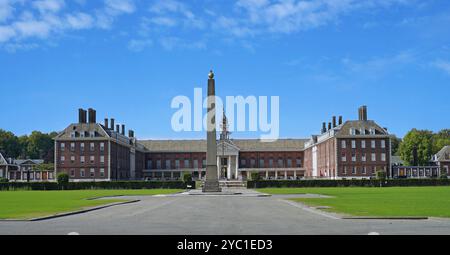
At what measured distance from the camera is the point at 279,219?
21.7m

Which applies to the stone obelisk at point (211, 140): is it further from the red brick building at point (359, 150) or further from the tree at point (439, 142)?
the tree at point (439, 142)

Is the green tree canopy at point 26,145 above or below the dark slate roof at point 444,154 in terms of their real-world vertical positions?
above

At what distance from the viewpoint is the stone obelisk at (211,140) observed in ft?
178

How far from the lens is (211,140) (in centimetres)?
5547

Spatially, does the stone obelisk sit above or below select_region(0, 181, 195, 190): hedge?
above

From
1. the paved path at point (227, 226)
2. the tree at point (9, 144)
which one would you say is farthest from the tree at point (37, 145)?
the paved path at point (227, 226)

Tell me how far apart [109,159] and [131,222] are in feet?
270

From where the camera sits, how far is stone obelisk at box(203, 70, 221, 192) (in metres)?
54.3

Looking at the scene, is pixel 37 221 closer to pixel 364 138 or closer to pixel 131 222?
pixel 131 222

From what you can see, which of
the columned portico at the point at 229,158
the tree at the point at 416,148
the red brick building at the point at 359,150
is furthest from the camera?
the columned portico at the point at 229,158

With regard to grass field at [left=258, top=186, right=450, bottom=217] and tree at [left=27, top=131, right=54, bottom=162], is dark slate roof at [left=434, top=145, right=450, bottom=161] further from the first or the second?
tree at [left=27, top=131, right=54, bottom=162]

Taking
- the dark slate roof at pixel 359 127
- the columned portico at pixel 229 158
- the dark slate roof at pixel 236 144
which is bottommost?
the columned portico at pixel 229 158

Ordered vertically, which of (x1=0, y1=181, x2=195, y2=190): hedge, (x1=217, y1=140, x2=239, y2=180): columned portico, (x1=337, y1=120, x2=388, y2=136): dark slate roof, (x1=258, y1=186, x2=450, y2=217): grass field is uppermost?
(x1=337, y1=120, x2=388, y2=136): dark slate roof

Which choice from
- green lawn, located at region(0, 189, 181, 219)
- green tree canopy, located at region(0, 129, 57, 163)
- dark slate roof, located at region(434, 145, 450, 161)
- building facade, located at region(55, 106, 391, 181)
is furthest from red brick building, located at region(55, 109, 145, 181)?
dark slate roof, located at region(434, 145, 450, 161)
